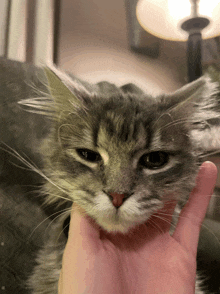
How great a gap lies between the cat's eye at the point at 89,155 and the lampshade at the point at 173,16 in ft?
2.07

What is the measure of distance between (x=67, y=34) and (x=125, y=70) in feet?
1.06

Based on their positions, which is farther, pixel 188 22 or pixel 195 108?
pixel 188 22

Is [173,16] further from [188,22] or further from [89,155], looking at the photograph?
[89,155]

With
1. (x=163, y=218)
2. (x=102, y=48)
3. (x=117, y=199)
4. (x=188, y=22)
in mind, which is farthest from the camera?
(x=102, y=48)

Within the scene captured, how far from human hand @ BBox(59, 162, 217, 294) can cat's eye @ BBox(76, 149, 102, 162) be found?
0.17m

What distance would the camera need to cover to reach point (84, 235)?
69 cm

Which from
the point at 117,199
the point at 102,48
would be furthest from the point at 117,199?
the point at 102,48

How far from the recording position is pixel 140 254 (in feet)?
2.53

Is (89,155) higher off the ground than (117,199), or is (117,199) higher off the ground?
(89,155)

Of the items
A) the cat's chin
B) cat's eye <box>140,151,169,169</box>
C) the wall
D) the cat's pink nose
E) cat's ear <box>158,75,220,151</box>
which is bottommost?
the cat's chin

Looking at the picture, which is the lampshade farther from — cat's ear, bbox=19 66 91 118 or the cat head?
cat's ear, bbox=19 66 91 118

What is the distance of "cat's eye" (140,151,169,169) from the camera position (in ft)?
2.29

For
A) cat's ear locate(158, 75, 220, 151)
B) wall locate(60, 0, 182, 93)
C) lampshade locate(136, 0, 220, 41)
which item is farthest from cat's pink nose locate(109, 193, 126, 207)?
lampshade locate(136, 0, 220, 41)

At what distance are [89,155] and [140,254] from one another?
37 centimetres
